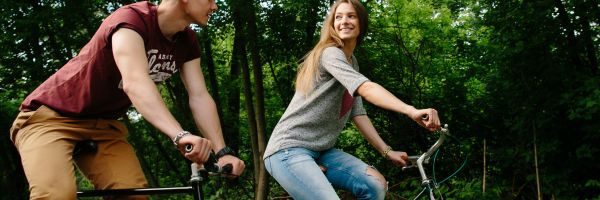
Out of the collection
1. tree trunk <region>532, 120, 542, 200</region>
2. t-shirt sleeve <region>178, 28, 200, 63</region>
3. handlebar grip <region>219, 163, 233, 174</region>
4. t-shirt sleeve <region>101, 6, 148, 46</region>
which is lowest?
tree trunk <region>532, 120, 542, 200</region>

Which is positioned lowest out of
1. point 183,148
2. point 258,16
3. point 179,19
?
point 183,148

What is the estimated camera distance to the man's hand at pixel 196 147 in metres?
2.23

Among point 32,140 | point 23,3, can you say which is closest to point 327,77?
point 32,140

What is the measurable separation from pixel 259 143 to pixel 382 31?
2.56 metres

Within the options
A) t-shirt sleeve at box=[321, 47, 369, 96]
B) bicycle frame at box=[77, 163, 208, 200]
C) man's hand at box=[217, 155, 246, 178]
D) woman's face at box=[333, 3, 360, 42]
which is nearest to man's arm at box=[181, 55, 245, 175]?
man's hand at box=[217, 155, 246, 178]

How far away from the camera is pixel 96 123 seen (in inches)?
118

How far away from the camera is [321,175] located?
9.61 feet

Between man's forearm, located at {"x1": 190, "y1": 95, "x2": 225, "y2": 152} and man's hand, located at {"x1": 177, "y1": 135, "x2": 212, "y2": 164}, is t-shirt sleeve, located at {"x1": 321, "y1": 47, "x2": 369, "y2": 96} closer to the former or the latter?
man's forearm, located at {"x1": 190, "y1": 95, "x2": 225, "y2": 152}

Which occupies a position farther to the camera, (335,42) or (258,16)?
(258,16)

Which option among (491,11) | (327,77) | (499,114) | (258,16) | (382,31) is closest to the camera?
(327,77)

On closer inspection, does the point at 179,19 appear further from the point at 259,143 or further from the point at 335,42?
the point at 259,143

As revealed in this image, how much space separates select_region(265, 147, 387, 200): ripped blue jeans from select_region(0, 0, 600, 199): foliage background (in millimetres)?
3727

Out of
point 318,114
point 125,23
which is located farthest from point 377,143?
point 125,23

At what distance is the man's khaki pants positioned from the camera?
2.67 meters
